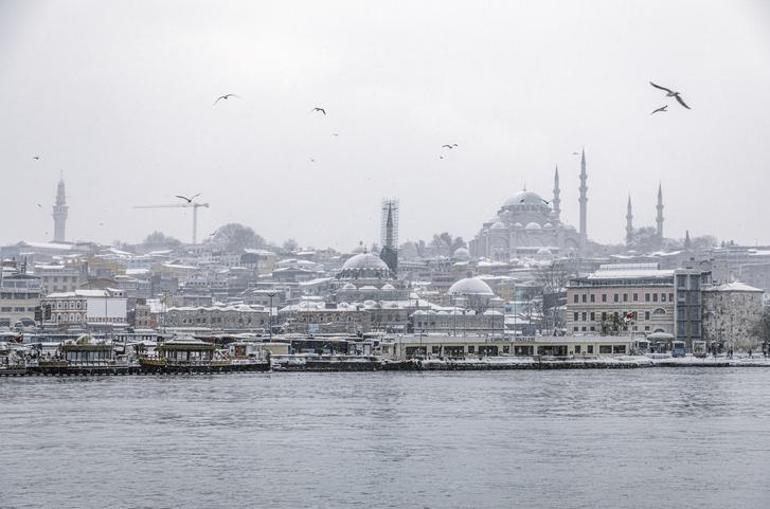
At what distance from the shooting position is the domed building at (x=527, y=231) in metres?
190

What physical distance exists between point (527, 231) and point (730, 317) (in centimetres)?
10001

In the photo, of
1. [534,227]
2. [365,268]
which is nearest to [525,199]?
[534,227]

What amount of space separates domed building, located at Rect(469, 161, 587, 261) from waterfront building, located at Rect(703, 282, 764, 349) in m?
92.8

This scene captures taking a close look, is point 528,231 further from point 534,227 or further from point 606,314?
point 606,314

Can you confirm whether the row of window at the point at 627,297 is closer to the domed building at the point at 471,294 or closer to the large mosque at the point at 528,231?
the domed building at the point at 471,294

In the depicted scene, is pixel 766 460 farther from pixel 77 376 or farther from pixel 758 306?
pixel 758 306

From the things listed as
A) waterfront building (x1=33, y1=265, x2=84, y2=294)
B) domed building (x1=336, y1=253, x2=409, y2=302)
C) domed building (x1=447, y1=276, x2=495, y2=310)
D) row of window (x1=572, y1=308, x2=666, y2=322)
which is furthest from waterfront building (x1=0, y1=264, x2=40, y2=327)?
row of window (x1=572, y1=308, x2=666, y2=322)

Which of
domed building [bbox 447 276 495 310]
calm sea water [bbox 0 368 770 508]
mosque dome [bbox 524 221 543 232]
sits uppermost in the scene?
mosque dome [bbox 524 221 543 232]

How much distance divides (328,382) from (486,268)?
111 meters

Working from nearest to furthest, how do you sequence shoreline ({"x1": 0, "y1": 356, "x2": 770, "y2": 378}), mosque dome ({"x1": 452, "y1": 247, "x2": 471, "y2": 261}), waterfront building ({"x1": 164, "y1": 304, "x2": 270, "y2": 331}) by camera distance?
shoreline ({"x1": 0, "y1": 356, "x2": 770, "y2": 378}), waterfront building ({"x1": 164, "y1": 304, "x2": 270, "y2": 331}), mosque dome ({"x1": 452, "y1": 247, "x2": 471, "y2": 261})

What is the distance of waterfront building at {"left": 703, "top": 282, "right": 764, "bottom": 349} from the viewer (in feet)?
297

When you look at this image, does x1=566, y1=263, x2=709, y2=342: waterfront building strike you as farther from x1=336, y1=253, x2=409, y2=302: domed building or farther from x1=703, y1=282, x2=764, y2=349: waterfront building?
x1=336, y1=253, x2=409, y2=302: domed building

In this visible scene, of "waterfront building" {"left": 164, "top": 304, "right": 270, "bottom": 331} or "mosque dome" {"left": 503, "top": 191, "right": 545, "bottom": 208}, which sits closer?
"waterfront building" {"left": 164, "top": 304, "right": 270, "bottom": 331}

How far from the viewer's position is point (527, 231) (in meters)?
190
